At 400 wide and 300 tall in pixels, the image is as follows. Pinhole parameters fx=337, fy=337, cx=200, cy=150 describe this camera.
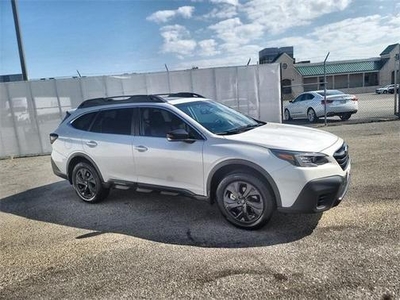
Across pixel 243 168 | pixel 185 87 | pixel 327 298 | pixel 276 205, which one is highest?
pixel 185 87

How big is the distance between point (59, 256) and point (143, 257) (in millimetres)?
1015

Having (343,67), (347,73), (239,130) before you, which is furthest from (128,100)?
(343,67)

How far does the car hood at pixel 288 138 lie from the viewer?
3893mm

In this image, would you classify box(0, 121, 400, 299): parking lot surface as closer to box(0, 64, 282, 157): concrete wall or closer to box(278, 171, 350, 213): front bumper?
box(278, 171, 350, 213): front bumper

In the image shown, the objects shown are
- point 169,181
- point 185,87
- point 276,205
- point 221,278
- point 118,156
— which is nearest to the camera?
point 221,278

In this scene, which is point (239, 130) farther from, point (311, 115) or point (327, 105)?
point (311, 115)

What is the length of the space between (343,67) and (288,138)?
51.0 m

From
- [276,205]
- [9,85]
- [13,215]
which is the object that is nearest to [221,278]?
[276,205]

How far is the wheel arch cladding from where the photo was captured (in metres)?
3.87

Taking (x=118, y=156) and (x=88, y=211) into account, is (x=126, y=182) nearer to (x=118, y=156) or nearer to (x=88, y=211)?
(x=118, y=156)

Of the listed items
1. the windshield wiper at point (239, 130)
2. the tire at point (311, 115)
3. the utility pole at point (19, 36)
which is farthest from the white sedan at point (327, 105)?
the utility pole at point (19, 36)

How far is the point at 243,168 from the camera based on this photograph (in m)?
4.07

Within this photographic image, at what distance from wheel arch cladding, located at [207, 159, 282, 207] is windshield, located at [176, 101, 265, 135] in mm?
508

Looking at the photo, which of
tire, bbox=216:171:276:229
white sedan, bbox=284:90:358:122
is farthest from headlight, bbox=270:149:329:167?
white sedan, bbox=284:90:358:122
